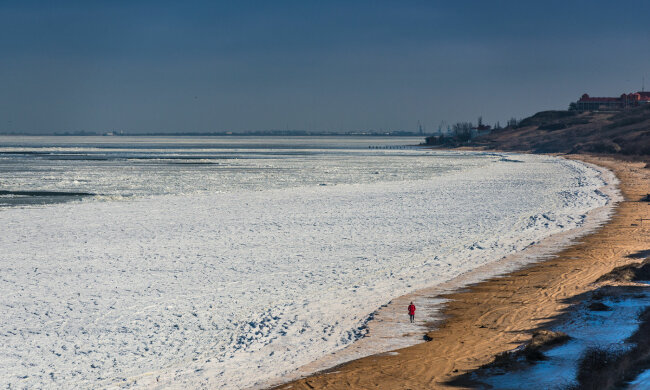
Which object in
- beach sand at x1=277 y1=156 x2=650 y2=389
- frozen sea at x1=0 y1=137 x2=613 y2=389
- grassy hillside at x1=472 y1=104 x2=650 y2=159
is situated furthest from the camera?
grassy hillside at x1=472 y1=104 x2=650 y2=159

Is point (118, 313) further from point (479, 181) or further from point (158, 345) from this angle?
point (479, 181)

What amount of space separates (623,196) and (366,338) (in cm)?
2583

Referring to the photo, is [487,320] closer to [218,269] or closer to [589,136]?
[218,269]

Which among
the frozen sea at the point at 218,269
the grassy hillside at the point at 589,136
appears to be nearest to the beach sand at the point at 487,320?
the frozen sea at the point at 218,269

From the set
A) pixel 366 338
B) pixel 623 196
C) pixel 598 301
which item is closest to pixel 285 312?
pixel 366 338

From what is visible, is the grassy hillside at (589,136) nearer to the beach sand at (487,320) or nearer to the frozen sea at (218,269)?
the frozen sea at (218,269)

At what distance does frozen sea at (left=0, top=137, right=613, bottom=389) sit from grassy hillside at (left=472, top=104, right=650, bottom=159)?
6588 cm

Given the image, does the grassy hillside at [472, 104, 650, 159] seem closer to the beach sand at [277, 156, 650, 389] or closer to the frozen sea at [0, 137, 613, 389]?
the frozen sea at [0, 137, 613, 389]

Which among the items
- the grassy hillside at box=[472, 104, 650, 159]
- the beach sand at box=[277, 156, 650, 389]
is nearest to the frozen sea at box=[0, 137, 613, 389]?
the beach sand at box=[277, 156, 650, 389]

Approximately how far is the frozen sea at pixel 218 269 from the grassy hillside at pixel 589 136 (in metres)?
65.9

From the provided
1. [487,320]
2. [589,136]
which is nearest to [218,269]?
[487,320]

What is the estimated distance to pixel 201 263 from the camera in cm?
1712

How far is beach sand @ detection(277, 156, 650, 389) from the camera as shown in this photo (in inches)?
357

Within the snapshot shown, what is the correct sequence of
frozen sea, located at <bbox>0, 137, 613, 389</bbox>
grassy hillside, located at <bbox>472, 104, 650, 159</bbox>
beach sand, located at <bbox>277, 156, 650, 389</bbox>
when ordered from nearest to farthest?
beach sand, located at <bbox>277, 156, 650, 389</bbox>, frozen sea, located at <bbox>0, 137, 613, 389</bbox>, grassy hillside, located at <bbox>472, 104, 650, 159</bbox>
